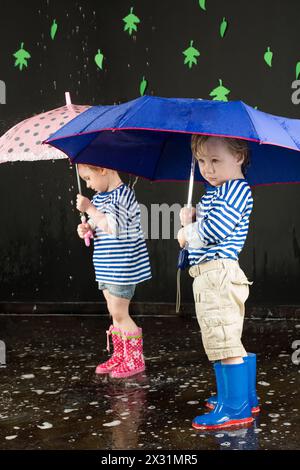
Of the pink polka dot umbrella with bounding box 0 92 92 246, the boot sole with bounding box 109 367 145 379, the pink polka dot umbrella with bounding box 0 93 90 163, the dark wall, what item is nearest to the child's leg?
the boot sole with bounding box 109 367 145 379

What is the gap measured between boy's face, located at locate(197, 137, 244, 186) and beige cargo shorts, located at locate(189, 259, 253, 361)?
35 cm

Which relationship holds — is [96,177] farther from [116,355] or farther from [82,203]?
[116,355]

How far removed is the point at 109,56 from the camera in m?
5.86

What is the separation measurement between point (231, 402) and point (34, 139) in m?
1.58

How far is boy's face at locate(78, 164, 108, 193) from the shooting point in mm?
3916

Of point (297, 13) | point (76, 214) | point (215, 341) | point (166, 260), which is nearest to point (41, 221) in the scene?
point (76, 214)

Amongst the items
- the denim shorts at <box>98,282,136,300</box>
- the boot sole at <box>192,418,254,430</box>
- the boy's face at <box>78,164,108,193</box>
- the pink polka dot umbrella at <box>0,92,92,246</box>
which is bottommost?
the boot sole at <box>192,418,254,430</box>

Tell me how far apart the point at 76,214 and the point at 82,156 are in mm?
2341

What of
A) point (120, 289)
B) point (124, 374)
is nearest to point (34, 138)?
point (120, 289)

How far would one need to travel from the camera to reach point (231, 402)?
3115mm

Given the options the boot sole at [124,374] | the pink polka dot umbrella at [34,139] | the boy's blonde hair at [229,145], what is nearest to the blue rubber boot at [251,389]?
the boot sole at [124,374]

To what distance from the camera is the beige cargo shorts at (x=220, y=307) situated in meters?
3.06

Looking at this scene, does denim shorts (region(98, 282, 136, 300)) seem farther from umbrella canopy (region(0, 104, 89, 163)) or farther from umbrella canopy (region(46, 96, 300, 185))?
umbrella canopy (region(0, 104, 89, 163))

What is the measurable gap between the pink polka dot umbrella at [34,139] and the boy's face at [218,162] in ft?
2.75
